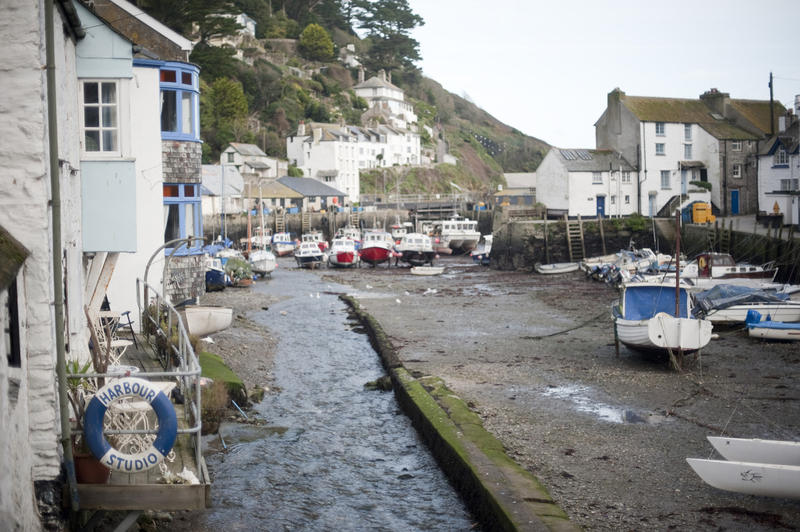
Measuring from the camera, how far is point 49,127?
8203 mm

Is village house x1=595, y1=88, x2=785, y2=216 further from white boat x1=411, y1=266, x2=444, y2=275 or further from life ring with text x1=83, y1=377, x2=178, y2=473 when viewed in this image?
life ring with text x1=83, y1=377, x2=178, y2=473

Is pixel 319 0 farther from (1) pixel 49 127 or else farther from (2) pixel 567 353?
(1) pixel 49 127

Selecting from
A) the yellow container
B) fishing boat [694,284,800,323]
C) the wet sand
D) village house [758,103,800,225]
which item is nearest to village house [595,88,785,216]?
the yellow container

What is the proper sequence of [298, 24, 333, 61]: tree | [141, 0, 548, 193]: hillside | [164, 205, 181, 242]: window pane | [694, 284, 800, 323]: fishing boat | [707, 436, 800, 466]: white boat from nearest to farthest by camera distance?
[707, 436, 800, 466]: white boat, [164, 205, 181, 242]: window pane, [694, 284, 800, 323]: fishing boat, [141, 0, 548, 193]: hillside, [298, 24, 333, 61]: tree

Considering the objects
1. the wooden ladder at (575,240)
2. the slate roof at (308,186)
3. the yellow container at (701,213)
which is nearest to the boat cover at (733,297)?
the wooden ladder at (575,240)

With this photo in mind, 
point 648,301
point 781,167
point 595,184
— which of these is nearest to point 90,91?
point 648,301

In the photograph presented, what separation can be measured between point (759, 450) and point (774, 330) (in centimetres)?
1219

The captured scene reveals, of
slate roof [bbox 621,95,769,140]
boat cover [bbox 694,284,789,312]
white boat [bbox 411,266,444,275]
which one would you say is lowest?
white boat [bbox 411,266,444,275]

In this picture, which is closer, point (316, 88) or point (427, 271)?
point (427, 271)

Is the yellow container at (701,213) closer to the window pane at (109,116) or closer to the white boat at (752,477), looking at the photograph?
the window pane at (109,116)

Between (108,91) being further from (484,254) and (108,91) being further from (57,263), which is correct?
(484,254)

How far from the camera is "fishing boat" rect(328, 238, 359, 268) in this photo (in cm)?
5362

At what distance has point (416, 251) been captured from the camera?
2106 inches

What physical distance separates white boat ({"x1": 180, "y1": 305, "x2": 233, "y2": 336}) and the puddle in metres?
7.12
